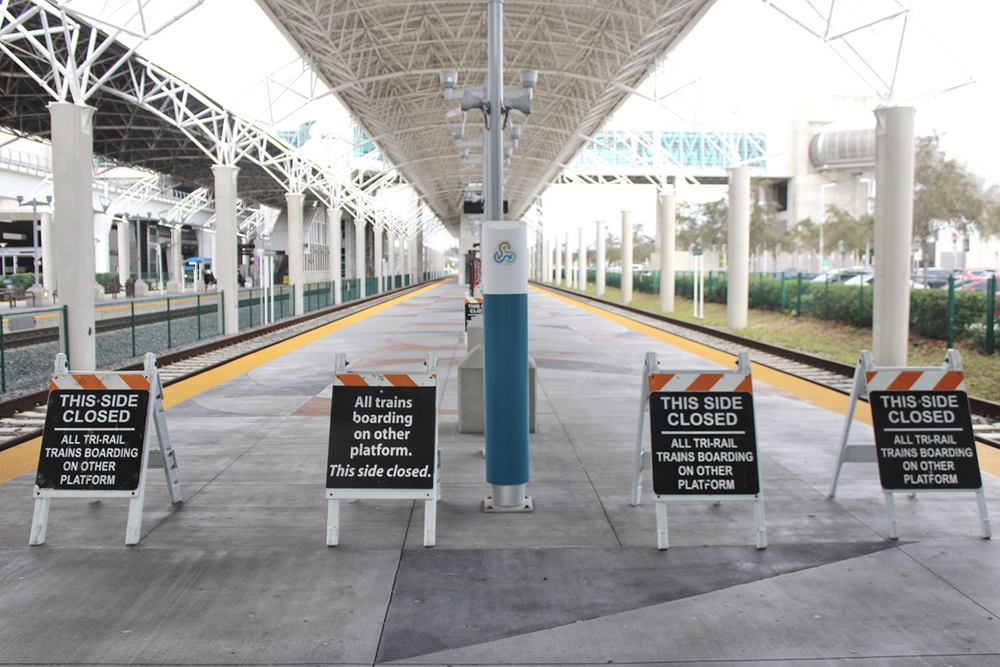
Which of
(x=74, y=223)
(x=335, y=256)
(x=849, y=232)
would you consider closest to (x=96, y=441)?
(x=74, y=223)

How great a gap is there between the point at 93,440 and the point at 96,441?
3 centimetres

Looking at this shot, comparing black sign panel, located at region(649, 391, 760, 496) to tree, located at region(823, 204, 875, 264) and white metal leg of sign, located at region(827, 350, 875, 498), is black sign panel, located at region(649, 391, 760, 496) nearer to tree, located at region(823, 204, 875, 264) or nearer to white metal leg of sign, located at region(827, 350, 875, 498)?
white metal leg of sign, located at region(827, 350, 875, 498)

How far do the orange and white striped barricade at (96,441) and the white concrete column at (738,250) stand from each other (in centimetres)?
2268

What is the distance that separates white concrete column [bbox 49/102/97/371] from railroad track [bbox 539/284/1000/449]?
13.6m

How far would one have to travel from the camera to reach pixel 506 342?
278 inches

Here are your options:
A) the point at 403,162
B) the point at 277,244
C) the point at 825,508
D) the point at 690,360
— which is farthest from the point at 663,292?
the point at 277,244

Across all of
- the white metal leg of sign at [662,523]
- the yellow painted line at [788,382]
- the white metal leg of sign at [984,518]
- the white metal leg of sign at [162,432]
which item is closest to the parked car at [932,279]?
the yellow painted line at [788,382]

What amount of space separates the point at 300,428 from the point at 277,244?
312ft

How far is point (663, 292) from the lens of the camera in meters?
37.6

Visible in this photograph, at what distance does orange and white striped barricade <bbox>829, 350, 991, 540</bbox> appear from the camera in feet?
21.5

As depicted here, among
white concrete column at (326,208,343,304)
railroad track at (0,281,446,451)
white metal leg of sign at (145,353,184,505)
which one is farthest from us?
white concrete column at (326,208,343,304)

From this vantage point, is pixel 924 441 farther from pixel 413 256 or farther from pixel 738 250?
pixel 413 256

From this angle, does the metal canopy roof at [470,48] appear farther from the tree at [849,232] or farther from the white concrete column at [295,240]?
the tree at [849,232]

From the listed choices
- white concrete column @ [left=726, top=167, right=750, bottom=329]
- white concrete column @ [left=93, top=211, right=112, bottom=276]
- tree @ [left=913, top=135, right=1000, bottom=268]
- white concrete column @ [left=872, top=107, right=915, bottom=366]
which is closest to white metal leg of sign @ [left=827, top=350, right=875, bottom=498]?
white concrete column @ [left=872, top=107, right=915, bottom=366]
